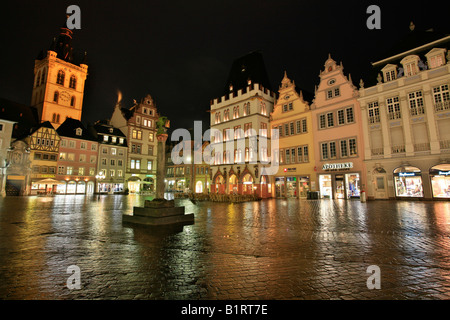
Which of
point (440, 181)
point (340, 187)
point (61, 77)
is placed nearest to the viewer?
point (440, 181)

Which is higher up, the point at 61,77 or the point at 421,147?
the point at 61,77

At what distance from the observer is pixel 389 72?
26781 mm

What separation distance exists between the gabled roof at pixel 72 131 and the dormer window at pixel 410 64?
175 feet

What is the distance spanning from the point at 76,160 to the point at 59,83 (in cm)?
2364

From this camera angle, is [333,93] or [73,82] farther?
[73,82]

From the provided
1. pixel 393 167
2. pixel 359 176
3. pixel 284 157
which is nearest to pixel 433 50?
pixel 393 167

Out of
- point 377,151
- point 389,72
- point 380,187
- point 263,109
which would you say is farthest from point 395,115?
point 263,109

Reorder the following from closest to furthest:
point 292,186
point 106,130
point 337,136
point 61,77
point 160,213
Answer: point 160,213
point 337,136
point 292,186
point 106,130
point 61,77

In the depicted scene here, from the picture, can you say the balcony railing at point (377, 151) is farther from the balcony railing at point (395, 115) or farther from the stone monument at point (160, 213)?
the stone monument at point (160, 213)

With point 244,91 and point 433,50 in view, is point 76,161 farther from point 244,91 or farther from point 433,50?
point 433,50

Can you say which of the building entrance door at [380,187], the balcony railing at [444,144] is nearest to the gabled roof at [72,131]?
the building entrance door at [380,187]

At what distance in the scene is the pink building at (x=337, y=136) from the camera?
27875 millimetres

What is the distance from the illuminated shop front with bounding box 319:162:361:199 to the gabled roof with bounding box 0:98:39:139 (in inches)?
1988

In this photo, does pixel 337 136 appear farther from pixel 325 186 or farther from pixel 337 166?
pixel 325 186
